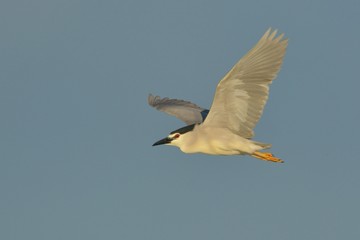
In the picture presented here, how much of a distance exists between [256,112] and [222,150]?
1.17m

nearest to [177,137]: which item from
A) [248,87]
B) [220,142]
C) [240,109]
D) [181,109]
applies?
[220,142]

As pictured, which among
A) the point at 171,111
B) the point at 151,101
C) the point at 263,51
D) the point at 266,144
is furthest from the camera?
the point at 151,101

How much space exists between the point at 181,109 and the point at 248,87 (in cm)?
488

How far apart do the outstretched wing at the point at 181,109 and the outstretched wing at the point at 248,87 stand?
285 cm

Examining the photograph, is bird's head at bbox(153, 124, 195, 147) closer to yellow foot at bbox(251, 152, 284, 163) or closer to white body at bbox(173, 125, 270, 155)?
white body at bbox(173, 125, 270, 155)

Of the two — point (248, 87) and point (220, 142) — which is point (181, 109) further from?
point (248, 87)

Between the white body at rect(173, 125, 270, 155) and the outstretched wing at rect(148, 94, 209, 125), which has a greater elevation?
the outstretched wing at rect(148, 94, 209, 125)

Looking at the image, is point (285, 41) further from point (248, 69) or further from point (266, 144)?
point (266, 144)

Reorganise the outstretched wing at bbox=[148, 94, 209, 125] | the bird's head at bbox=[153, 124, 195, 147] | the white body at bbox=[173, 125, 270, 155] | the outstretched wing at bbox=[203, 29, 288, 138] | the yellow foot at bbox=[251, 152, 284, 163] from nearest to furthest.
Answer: the outstretched wing at bbox=[203, 29, 288, 138], the white body at bbox=[173, 125, 270, 155], the bird's head at bbox=[153, 124, 195, 147], the yellow foot at bbox=[251, 152, 284, 163], the outstretched wing at bbox=[148, 94, 209, 125]

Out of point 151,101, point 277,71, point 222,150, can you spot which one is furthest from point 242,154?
point 151,101

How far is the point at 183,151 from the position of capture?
79.4 feet

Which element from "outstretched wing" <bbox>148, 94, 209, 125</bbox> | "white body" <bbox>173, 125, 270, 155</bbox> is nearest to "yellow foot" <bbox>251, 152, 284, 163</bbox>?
"white body" <bbox>173, 125, 270, 155</bbox>

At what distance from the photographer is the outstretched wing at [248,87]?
→ 2219 centimetres

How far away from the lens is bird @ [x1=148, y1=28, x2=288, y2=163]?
72.9ft
